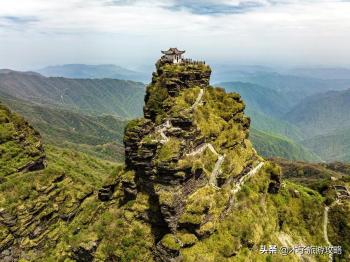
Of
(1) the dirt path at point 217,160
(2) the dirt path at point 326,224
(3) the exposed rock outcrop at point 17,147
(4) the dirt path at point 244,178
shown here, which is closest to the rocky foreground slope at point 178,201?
(1) the dirt path at point 217,160

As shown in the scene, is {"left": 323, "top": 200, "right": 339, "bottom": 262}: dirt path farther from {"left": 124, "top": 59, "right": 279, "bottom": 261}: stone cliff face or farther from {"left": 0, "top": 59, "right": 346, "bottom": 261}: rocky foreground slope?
{"left": 124, "top": 59, "right": 279, "bottom": 261}: stone cliff face

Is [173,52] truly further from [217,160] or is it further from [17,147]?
[17,147]

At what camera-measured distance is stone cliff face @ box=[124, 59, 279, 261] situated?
69.4 metres

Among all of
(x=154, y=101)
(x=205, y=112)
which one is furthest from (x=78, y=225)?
(x=205, y=112)

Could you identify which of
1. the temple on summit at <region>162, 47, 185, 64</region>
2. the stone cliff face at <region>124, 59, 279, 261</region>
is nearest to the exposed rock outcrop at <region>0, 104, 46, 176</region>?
the stone cliff face at <region>124, 59, 279, 261</region>

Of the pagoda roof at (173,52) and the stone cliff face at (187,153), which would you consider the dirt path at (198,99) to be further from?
the pagoda roof at (173,52)

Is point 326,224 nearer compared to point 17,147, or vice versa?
point 326,224

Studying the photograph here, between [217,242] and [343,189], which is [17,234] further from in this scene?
[343,189]

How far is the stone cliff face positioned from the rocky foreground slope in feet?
0.67

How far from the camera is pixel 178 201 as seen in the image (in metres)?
69.1

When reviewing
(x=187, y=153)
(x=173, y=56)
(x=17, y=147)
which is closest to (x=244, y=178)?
(x=187, y=153)

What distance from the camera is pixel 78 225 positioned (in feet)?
294

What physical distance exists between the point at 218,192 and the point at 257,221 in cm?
1130

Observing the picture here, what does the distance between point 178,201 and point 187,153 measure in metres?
9.68
